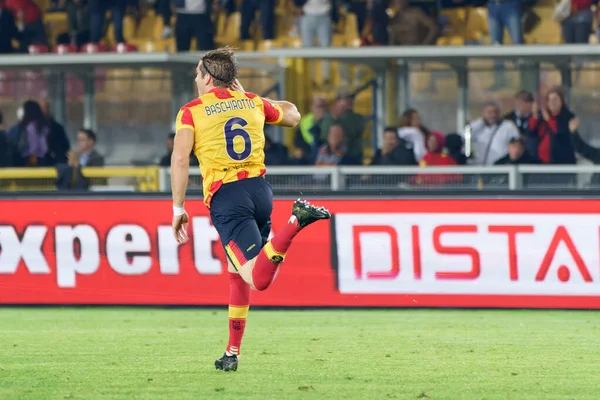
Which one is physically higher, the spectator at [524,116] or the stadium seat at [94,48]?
the stadium seat at [94,48]

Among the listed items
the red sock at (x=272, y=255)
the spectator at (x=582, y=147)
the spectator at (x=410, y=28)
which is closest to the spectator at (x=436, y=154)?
the spectator at (x=582, y=147)

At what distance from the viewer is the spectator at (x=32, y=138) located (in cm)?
1612

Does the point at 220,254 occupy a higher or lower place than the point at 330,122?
lower

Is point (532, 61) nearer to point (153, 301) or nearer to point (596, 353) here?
point (153, 301)

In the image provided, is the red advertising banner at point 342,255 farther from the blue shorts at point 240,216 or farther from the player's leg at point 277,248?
the player's leg at point 277,248

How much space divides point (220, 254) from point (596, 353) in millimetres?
4484

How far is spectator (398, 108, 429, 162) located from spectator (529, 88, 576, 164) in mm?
1298

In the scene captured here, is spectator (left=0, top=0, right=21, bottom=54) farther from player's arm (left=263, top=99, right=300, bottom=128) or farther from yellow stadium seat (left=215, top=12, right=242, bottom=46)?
player's arm (left=263, top=99, right=300, bottom=128)

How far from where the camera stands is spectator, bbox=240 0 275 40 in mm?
17828

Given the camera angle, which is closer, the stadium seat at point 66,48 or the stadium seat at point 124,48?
the stadium seat at point 124,48

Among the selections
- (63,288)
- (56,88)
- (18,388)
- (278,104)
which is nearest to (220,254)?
(63,288)

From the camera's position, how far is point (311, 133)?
51.8 feet

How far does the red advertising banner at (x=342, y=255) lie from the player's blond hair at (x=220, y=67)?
14.6 ft

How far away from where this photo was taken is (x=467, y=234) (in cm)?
1165
